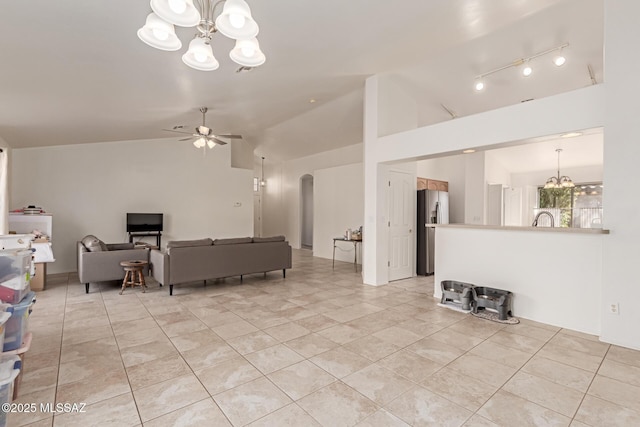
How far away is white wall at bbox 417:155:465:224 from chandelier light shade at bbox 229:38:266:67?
5.87 meters

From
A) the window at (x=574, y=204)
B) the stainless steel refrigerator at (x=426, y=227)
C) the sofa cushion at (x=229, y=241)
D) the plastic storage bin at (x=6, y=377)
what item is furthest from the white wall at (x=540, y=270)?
the window at (x=574, y=204)

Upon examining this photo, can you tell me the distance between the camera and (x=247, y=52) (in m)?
2.46

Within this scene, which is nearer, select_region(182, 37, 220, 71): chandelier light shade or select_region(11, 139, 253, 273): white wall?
select_region(182, 37, 220, 71): chandelier light shade

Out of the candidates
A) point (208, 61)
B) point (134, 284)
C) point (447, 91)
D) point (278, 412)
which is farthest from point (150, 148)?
point (278, 412)

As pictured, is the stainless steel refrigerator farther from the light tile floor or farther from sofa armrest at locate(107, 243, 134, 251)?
sofa armrest at locate(107, 243, 134, 251)

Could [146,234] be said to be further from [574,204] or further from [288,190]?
[574,204]

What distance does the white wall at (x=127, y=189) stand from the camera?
20.4 ft

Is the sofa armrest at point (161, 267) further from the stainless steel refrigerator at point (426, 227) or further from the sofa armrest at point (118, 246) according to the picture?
the stainless steel refrigerator at point (426, 227)

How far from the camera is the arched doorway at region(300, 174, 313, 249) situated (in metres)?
10.4

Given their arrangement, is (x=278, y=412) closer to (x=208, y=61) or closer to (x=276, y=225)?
(x=208, y=61)

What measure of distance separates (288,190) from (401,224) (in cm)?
563

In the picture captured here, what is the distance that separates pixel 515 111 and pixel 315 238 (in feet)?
19.8

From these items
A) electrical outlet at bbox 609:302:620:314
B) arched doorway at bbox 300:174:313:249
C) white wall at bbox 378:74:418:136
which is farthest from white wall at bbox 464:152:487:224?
arched doorway at bbox 300:174:313:249

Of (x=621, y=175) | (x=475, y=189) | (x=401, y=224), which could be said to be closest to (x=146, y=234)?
(x=401, y=224)
